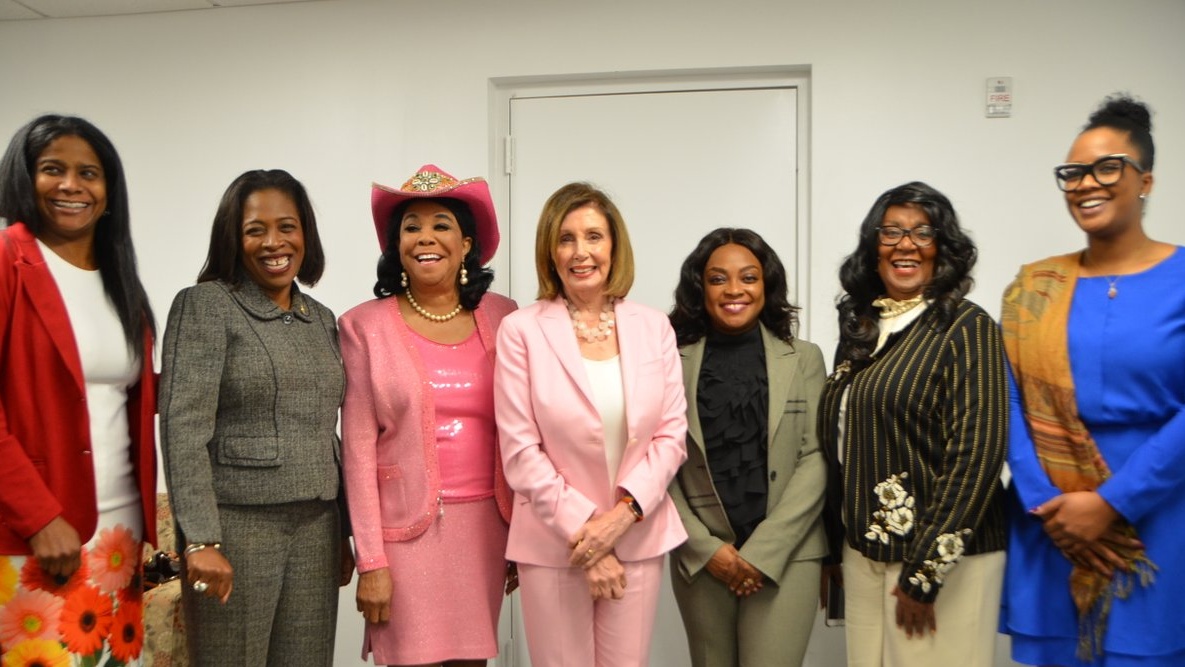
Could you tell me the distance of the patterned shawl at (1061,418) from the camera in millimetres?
1907

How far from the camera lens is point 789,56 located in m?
3.39

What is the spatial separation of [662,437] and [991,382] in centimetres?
77

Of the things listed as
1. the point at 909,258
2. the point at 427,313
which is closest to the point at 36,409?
the point at 427,313

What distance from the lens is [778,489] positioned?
2250 mm

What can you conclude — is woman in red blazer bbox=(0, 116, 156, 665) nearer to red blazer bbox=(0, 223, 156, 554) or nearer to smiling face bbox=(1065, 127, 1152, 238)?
red blazer bbox=(0, 223, 156, 554)

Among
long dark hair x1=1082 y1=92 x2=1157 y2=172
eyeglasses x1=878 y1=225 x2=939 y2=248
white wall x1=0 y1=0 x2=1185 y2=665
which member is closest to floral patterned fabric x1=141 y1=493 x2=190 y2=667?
white wall x1=0 y1=0 x2=1185 y2=665

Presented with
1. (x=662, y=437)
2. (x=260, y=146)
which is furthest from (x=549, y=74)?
A: (x=662, y=437)

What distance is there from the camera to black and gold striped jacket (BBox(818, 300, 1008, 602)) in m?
1.94

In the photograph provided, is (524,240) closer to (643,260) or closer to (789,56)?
(643,260)

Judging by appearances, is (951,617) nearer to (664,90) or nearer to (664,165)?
(664,165)

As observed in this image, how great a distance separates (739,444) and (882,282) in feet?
1.88

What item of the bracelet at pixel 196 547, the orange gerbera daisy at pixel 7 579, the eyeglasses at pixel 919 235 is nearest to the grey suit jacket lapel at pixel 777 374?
the eyeglasses at pixel 919 235

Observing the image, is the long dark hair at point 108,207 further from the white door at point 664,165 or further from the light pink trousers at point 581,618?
the white door at point 664,165

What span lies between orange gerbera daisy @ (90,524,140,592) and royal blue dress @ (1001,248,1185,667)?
6.65ft
